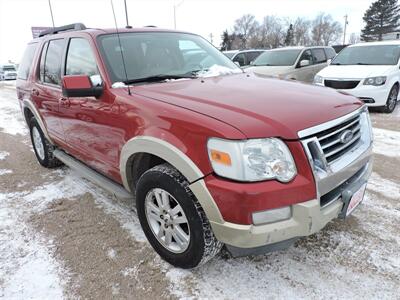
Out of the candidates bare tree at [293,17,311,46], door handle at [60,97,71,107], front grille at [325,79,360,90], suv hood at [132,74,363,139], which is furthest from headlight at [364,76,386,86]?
bare tree at [293,17,311,46]

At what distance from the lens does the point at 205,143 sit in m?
2.12

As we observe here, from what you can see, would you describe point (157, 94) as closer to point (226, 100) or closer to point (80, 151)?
point (226, 100)

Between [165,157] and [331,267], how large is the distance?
1505 millimetres

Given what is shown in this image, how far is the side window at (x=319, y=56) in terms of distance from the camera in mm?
10844

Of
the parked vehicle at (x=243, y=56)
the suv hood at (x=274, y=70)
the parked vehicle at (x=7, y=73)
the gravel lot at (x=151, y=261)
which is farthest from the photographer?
the parked vehicle at (x=7, y=73)

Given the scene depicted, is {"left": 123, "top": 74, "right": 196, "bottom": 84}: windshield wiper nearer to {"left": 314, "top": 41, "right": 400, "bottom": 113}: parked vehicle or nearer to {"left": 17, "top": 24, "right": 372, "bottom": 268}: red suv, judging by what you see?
{"left": 17, "top": 24, "right": 372, "bottom": 268}: red suv

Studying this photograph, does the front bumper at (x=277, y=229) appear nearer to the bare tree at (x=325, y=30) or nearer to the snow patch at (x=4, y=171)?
the snow patch at (x=4, y=171)

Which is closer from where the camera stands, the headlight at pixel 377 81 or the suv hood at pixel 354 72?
the headlight at pixel 377 81

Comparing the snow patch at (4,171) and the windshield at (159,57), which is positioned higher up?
the windshield at (159,57)

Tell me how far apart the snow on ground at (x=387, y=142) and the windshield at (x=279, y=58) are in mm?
4323

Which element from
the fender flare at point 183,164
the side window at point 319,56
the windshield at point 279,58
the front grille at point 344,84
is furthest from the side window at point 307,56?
the fender flare at point 183,164

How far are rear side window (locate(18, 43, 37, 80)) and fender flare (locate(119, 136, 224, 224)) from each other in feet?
10.2

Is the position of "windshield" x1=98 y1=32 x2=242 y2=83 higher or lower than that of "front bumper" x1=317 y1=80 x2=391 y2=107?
higher

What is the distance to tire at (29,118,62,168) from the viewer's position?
4836 mm
